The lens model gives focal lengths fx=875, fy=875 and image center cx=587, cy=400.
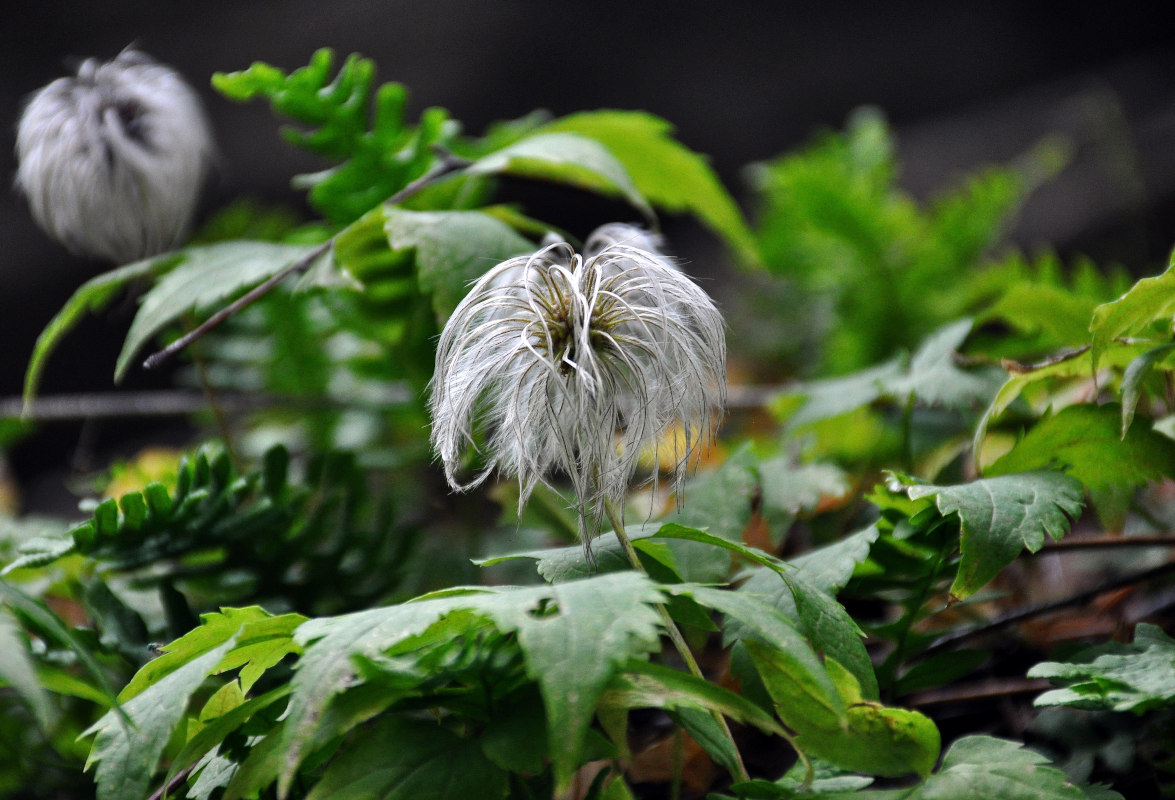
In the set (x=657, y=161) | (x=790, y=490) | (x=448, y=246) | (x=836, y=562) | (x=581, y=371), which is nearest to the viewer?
(x=581, y=371)

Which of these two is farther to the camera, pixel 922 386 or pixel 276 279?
pixel 922 386

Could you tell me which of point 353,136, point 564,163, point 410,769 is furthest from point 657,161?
point 410,769

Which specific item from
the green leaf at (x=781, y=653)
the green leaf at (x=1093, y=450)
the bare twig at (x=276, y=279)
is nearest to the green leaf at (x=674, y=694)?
the green leaf at (x=781, y=653)

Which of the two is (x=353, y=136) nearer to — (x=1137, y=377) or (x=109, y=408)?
(x=109, y=408)

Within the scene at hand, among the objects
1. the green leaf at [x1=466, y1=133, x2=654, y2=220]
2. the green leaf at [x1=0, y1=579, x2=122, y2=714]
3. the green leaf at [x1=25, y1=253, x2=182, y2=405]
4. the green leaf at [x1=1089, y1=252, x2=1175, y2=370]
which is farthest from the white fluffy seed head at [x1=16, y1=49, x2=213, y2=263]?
the green leaf at [x1=1089, y1=252, x2=1175, y2=370]

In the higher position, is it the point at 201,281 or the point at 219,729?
the point at 201,281

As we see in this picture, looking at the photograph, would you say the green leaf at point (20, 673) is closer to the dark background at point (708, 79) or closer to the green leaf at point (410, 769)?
the green leaf at point (410, 769)

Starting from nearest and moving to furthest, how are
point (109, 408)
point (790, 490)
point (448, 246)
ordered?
point (448, 246), point (790, 490), point (109, 408)

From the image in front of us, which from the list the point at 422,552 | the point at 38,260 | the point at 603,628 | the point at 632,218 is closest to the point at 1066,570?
the point at 422,552
